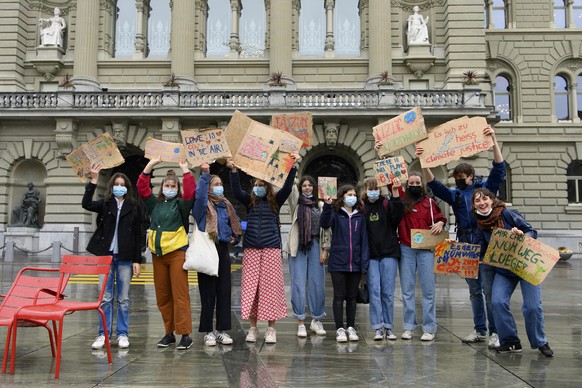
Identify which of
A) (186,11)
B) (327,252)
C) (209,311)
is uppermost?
(186,11)

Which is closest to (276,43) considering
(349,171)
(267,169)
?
(349,171)

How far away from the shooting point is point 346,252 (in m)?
7.09

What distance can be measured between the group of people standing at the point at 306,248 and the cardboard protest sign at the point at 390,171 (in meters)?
0.14

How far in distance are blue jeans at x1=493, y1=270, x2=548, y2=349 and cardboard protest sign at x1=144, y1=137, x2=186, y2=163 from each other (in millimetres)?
4474

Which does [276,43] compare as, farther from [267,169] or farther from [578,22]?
[267,169]

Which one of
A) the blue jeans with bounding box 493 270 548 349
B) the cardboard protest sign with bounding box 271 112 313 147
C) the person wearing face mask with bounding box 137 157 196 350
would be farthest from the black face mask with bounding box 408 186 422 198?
the person wearing face mask with bounding box 137 157 196 350

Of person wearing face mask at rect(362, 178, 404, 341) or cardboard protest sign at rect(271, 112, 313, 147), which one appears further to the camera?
cardboard protest sign at rect(271, 112, 313, 147)

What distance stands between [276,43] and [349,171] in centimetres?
783

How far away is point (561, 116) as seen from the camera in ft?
98.9

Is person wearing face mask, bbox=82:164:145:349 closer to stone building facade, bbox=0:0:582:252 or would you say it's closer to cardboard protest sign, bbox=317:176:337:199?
cardboard protest sign, bbox=317:176:337:199

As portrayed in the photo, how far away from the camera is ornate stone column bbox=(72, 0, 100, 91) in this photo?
1089 inches

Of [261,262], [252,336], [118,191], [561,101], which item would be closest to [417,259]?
[261,262]

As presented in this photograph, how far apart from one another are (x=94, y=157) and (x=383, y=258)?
14.3ft

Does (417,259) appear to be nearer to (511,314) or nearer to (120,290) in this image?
(511,314)
